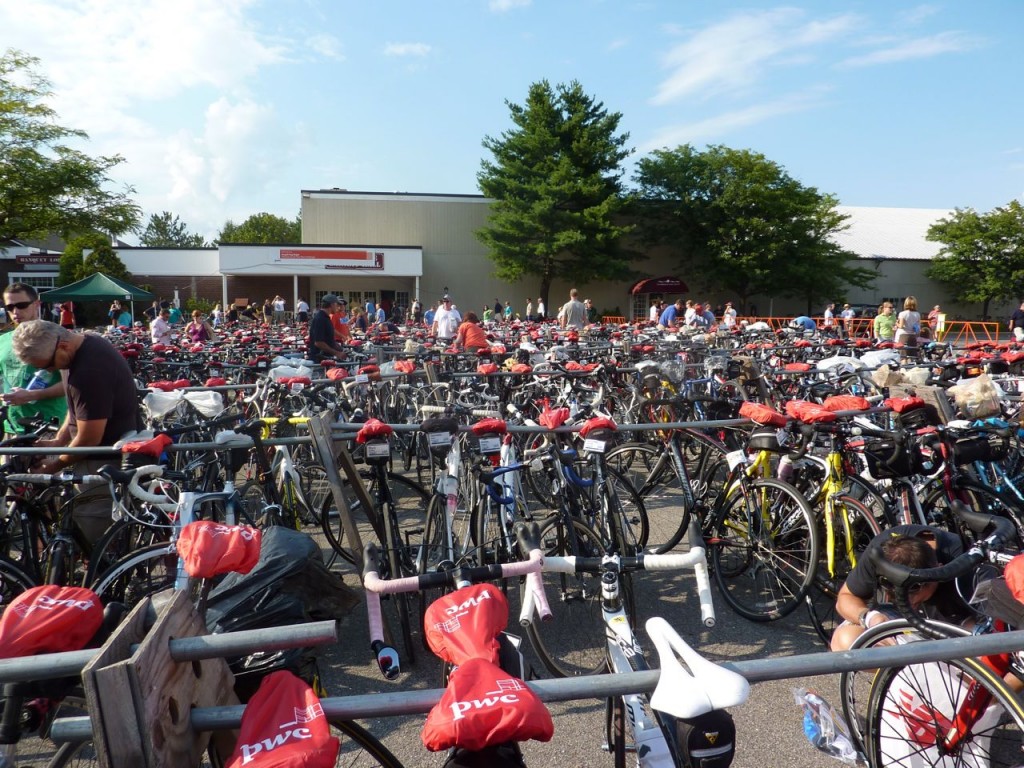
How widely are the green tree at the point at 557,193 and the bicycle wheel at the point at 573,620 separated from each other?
3548 cm

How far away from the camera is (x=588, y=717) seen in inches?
124

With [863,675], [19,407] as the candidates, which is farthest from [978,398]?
[19,407]

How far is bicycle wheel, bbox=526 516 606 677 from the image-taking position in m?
3.55

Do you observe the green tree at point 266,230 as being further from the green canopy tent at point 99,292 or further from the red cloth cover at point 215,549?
the red cloth cover at point 215,549

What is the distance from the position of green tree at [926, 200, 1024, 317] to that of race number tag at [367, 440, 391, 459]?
47.7 m

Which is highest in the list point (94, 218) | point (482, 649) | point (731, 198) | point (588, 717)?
point (731, 198)

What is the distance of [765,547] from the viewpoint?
3.99 metres

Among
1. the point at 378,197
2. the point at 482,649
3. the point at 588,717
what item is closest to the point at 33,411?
the point at 588,717

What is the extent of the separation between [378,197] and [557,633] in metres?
41.9

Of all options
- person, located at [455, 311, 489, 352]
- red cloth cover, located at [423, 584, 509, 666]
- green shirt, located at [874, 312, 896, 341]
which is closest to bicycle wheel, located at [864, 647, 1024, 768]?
red cloth cover, located at [423, 584, 509, 666]

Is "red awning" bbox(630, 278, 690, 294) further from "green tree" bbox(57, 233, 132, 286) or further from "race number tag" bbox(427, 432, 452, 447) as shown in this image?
"race number tag" bbox(427, 432, 452, 447)

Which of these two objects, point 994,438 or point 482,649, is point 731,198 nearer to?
point 994,438

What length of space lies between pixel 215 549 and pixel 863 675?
2.69 meters

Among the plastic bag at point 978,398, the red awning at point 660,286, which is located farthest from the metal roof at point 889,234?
the plastic bag at point 978,398
